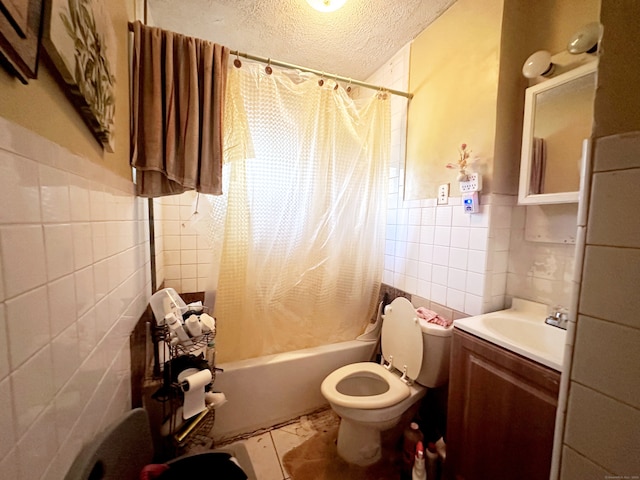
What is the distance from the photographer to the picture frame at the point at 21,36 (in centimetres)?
31

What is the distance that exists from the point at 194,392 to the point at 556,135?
1.97 metres

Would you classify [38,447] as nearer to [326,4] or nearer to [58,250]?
[58,250]

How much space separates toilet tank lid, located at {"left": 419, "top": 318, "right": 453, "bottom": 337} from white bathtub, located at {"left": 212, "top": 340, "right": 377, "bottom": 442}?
1.99ft

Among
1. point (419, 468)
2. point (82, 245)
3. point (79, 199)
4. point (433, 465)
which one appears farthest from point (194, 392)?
point (433, 465)

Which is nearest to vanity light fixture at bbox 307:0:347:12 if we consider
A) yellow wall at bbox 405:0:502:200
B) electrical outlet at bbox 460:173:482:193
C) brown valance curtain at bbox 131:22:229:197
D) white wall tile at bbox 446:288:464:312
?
brown valance curtain at bbox 131:22:229:197

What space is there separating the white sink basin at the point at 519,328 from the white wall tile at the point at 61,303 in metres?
1.32

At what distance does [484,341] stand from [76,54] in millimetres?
1505

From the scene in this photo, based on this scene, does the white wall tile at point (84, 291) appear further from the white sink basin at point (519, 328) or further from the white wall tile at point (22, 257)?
the white sink basin at point (519, 328)

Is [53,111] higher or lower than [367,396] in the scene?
higher

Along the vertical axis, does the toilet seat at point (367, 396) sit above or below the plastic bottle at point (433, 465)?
above

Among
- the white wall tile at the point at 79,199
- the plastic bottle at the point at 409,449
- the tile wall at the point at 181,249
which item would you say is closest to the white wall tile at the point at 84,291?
the white wall tile at the point at 79,199

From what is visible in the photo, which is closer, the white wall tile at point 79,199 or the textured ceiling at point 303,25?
the white wall tile at point 79,199

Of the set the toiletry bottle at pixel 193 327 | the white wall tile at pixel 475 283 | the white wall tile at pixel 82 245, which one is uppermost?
the white wall tile at pixel 82 245

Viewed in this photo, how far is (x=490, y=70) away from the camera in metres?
1.26
